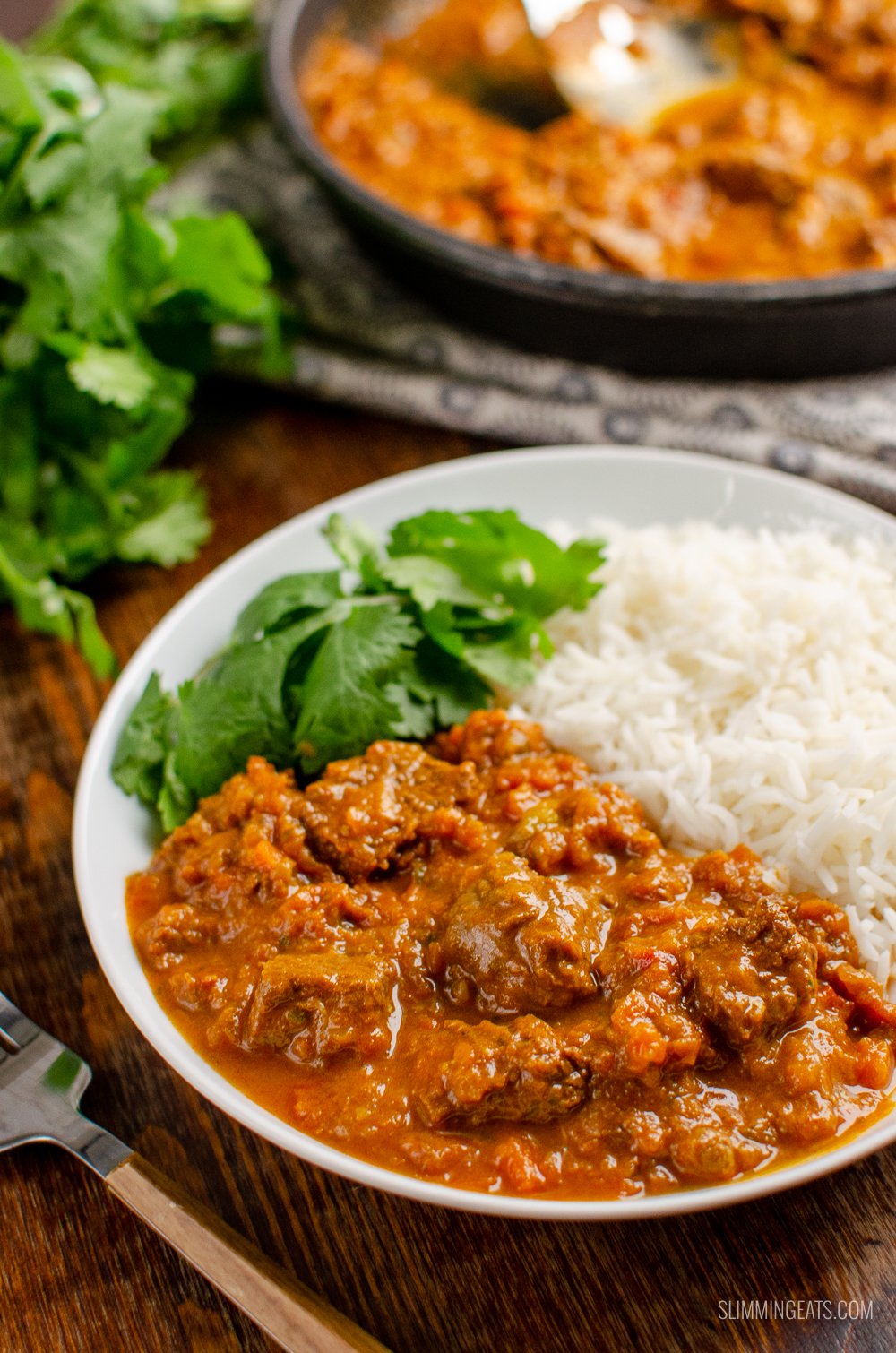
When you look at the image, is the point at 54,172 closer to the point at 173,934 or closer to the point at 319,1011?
the point at 173,934

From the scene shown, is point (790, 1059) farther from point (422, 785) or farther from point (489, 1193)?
point (422, 785)

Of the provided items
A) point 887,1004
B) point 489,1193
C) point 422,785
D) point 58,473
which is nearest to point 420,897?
point 422,785

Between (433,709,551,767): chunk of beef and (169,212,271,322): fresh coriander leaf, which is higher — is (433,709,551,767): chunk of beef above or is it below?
below

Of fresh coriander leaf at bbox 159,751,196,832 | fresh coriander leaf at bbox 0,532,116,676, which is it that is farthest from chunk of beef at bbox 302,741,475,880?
fresh coriander leaf at bbox 0,532,116,676

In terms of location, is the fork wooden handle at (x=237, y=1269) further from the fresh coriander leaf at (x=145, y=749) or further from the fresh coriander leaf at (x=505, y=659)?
the fresh coriander leaf at (x=505, y=659)

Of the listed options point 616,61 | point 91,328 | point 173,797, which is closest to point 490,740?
point 173,797

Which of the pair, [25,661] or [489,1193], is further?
[25,661]

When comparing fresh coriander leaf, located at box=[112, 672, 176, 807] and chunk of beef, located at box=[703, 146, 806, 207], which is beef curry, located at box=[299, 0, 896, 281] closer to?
chunk of beef, located at box=[703, 146, 806, 207]

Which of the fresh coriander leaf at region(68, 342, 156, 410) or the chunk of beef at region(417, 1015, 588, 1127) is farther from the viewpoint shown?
the fresh coriander leaf at region(68, 342, 156, 410)
